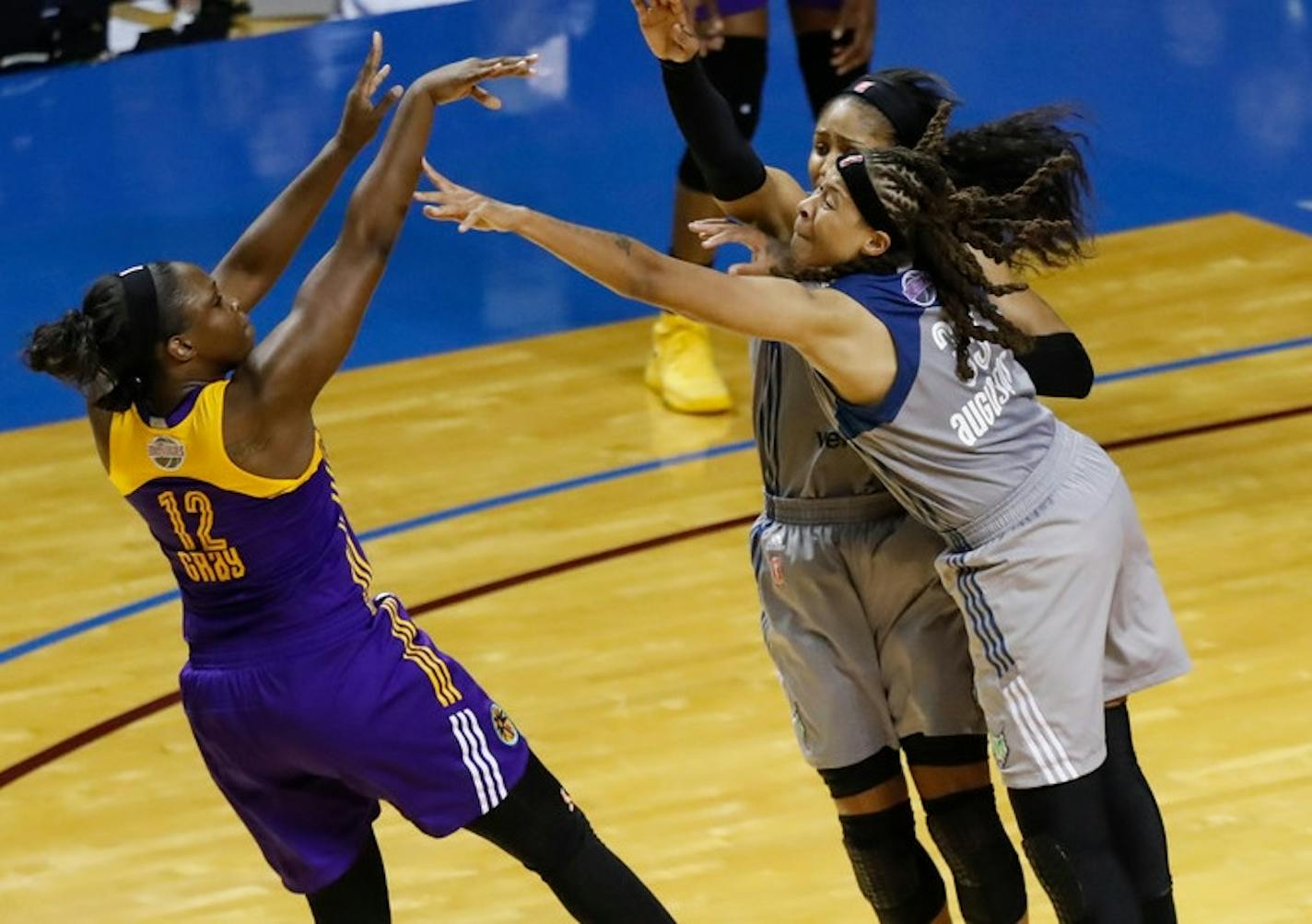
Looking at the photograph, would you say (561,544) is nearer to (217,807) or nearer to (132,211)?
(217,807)

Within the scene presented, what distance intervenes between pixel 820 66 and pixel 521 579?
230 cm

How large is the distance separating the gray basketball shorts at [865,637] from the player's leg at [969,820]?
53mm

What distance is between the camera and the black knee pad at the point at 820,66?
290 inches

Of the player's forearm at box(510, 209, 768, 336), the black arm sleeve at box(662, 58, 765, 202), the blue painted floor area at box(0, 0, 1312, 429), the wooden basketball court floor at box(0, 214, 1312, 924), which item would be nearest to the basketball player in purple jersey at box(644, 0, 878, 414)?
the wooden basketball court floor at box(0, 214, 1312, 924)

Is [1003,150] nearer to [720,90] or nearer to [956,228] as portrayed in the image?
[956,228]

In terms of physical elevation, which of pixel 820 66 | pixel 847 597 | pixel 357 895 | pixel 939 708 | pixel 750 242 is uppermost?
pixel 750 242

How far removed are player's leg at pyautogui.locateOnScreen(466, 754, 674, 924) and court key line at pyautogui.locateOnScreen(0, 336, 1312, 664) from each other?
2589 millimetres

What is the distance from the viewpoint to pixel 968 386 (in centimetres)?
339

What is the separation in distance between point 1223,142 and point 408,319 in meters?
3.75

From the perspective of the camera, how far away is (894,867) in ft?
12.4

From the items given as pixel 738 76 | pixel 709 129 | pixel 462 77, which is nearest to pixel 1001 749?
pixel 709 129

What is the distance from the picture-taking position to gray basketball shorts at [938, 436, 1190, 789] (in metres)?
3.41

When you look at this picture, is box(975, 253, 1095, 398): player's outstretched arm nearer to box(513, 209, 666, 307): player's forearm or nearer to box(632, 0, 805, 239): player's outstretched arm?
box(632, 0, 805, 239): player's outstretched arm

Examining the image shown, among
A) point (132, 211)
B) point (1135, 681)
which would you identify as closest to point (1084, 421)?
point (1135, 681)
